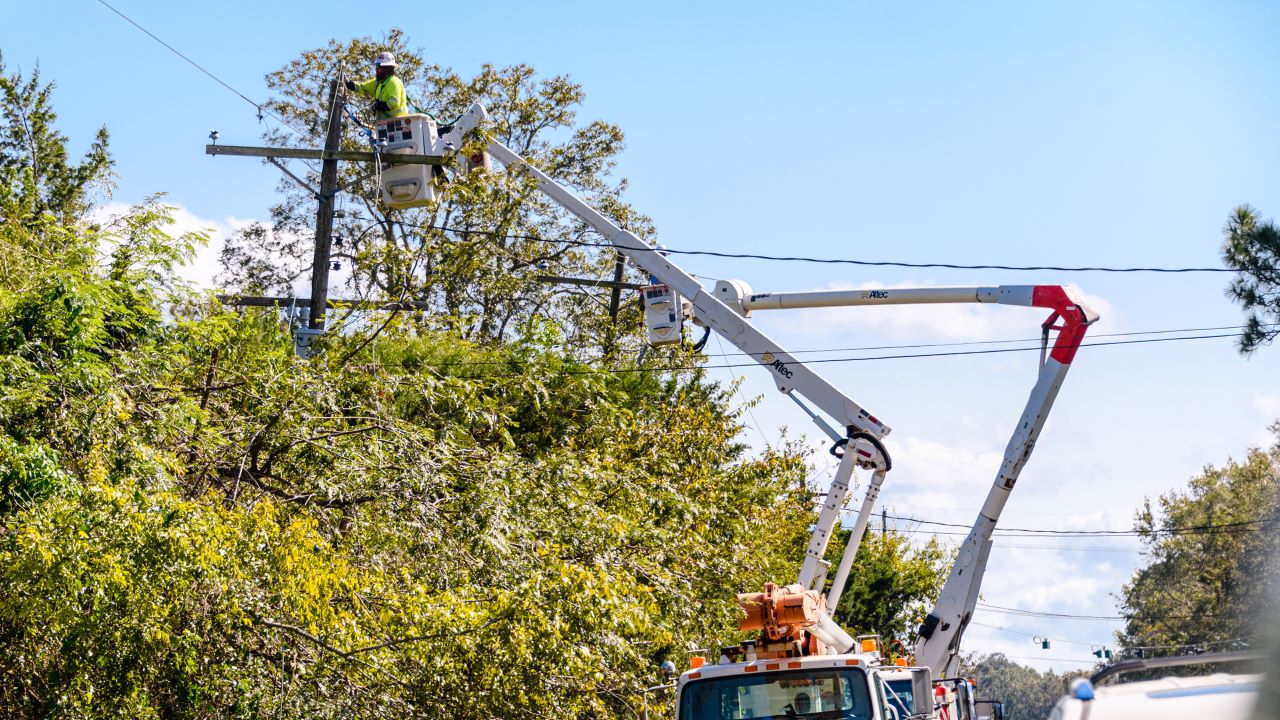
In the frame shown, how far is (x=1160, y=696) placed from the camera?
17.5 feet

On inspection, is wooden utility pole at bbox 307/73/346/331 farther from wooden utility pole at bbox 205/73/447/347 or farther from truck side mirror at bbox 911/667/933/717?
truck side mirror at bbox 911/667/933/717

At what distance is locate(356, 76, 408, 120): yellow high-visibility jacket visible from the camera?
1936 cm

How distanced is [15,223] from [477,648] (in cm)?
785

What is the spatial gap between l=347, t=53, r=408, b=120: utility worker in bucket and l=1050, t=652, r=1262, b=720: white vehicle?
1557 cm

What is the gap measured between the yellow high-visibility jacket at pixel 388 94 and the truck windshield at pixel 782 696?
11.3 m

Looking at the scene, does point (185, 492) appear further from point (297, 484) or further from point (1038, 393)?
point (1038, 393)

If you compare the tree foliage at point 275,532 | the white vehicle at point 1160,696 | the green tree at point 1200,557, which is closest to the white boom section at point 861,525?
the tree foliage at point 275,532

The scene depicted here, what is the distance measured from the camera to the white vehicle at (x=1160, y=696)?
5082 millimetres

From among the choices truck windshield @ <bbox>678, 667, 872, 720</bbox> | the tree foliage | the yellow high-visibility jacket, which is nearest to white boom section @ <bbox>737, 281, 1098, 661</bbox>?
the tree foliage

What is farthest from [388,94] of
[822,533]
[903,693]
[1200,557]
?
[1200,557]

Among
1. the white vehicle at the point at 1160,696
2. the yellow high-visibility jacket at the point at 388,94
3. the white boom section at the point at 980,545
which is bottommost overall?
the white vehicle at the point at 1160,696

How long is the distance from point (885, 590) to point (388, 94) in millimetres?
27454

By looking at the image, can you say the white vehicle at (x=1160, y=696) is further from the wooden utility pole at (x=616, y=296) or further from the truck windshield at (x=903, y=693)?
the wooden utility pole at (x=616, y=296)

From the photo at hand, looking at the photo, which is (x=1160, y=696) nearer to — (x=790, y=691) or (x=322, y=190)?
(x=790, y=691)
